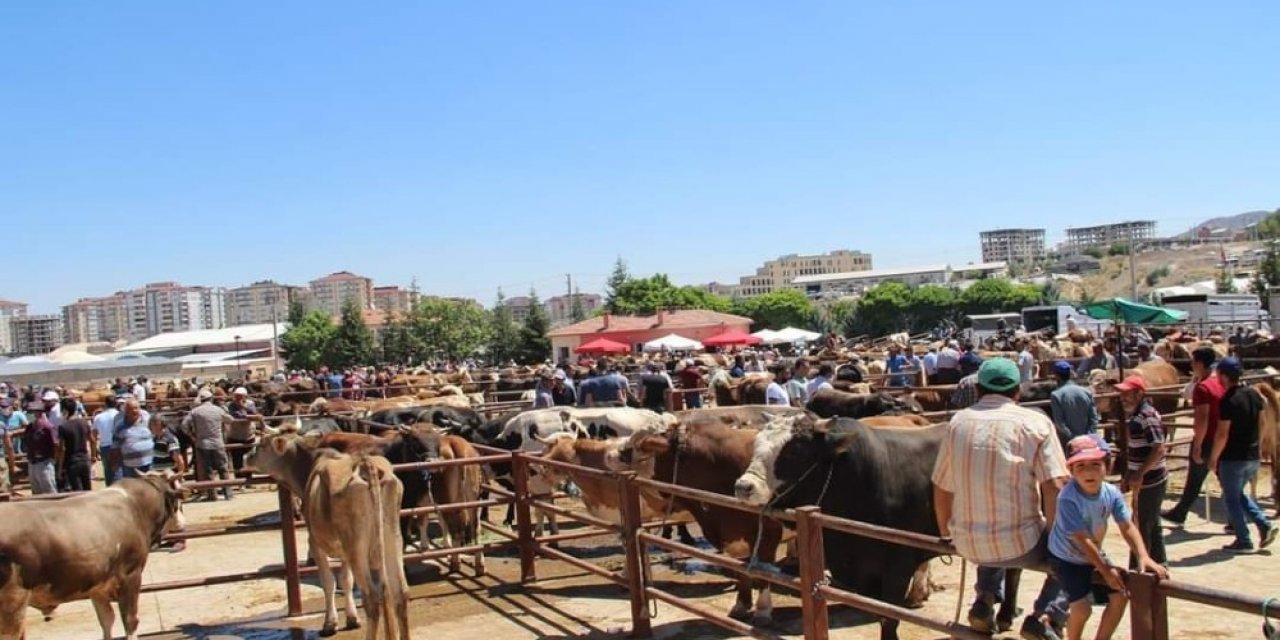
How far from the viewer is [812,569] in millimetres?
5527

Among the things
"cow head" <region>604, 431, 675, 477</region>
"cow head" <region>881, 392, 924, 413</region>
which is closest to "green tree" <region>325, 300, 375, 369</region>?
"cow head" <region>881, 392, 924, 413</region>

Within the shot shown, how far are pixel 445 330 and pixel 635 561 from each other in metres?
75.6

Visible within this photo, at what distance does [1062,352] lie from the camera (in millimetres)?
25812

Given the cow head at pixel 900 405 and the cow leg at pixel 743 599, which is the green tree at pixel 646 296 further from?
the cow leg at pixel 743 599

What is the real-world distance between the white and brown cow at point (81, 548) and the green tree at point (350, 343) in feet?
245

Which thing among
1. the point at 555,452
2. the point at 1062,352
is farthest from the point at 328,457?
the point at 1062,352

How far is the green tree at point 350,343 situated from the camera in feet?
267

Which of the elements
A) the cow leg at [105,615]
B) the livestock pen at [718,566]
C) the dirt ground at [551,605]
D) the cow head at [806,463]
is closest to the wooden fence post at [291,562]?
the livestock pen at [718,566]

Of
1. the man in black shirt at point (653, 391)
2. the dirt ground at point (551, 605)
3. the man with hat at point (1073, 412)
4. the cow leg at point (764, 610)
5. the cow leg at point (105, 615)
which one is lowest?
the dirt ground at point (551, 605)

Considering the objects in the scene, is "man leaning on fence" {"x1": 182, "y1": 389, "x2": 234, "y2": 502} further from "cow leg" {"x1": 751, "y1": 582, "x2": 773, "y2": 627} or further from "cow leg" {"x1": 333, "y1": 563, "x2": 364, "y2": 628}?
"cow leg" {"x1": 751, "y1": 582, "x2": 773, "y2": 627}

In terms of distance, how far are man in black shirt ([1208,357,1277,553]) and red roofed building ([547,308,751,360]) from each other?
4951 cm

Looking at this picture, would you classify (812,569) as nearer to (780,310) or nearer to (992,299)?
(780,310)

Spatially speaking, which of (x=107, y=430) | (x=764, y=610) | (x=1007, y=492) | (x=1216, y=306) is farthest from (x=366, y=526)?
(x=1216, y=306)

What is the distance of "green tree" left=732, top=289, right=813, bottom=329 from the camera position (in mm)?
105500
